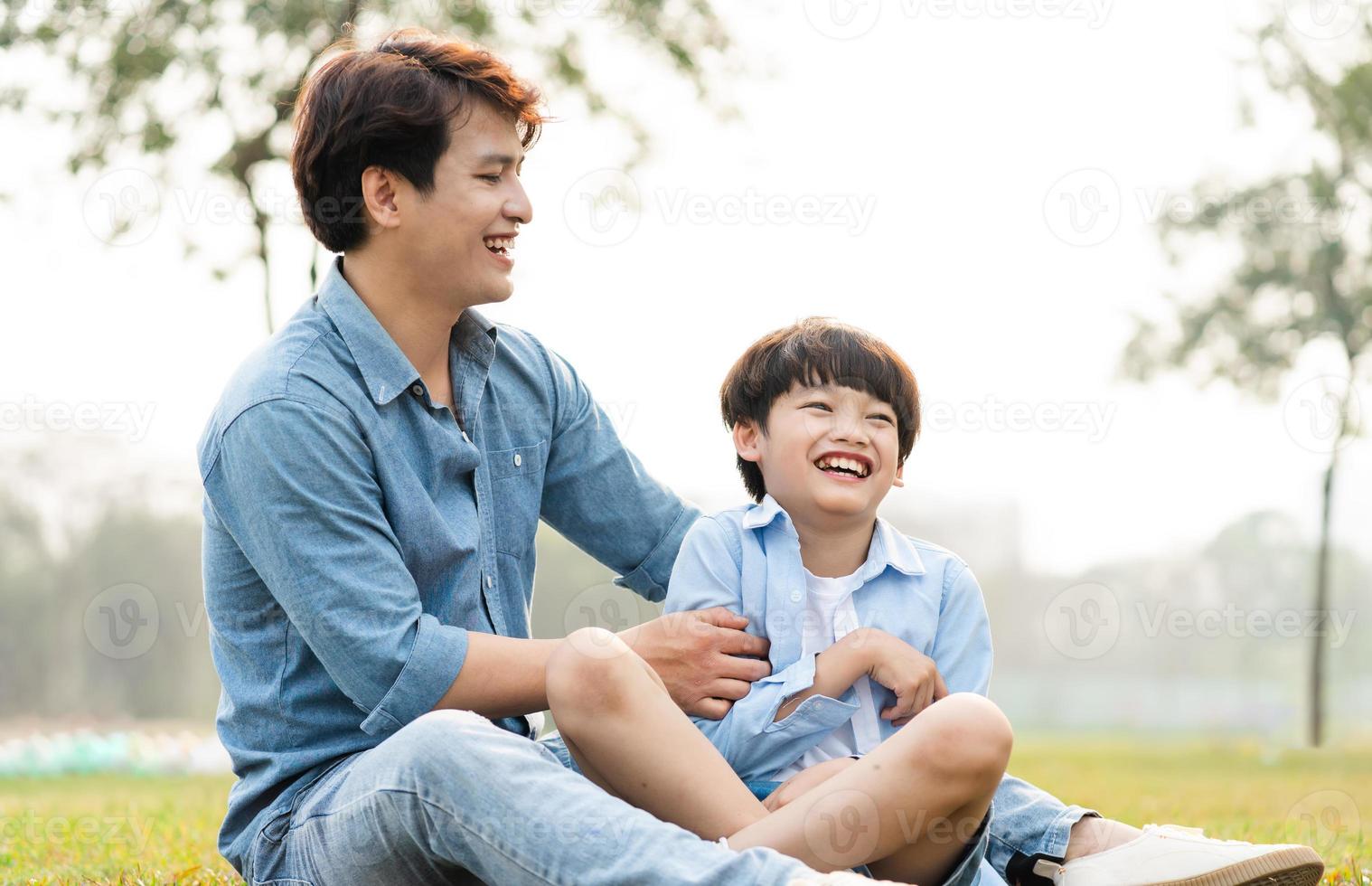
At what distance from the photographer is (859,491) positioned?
2533 millimetres

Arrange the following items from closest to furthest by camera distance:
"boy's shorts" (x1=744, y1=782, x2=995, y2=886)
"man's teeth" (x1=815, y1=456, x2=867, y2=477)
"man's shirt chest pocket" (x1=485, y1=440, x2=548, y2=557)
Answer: "boy's shorts" (x1=744, y1=782, x2=995, y2=886)
"man's teeth" (x1=815, y1=456, x2=867, y2=477)
"man's shirt chest pocket" (x1=485, y1=440, x2=548, y2=557)

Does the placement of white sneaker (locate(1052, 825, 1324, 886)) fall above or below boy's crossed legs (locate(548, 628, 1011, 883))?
below

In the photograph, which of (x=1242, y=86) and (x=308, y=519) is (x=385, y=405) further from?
(x=1242, y=86)

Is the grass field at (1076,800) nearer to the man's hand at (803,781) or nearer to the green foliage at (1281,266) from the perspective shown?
the man's hand at (803,781)

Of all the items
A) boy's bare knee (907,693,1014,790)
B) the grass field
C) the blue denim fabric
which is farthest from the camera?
the grass field

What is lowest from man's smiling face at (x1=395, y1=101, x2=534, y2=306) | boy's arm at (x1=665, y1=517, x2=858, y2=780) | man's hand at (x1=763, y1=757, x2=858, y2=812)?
man's hand at (x1=763, y1=757, x2=858, y2=812)

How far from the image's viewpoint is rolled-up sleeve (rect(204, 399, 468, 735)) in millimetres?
2230

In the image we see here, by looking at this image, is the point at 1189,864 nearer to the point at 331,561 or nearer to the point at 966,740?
the point at 966,740

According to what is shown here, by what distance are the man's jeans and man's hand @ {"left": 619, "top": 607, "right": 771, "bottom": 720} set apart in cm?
36

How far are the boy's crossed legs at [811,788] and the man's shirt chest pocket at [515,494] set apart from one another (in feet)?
1.74

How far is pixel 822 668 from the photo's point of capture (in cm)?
237

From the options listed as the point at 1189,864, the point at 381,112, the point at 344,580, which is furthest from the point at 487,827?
the point at 381,112
